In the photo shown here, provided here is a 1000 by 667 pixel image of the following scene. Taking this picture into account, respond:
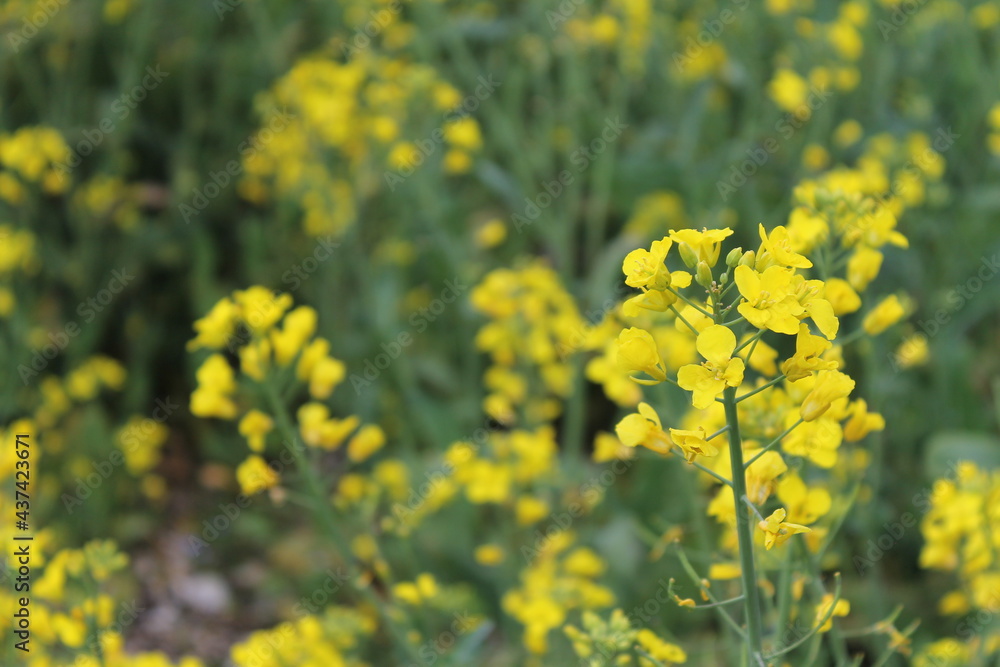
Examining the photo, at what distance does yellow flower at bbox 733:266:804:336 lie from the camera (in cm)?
124

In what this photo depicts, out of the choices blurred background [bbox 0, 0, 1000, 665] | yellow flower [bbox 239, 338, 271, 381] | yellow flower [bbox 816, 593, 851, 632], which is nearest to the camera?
yellow flower [bbox 816, 593, 851, 632]

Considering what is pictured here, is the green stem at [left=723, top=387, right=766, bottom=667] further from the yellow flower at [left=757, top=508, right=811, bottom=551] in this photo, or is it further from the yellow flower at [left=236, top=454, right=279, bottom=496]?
the yellow flower at [left=236, top=454, right=279, bottom=496]

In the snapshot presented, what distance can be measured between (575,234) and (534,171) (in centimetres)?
39

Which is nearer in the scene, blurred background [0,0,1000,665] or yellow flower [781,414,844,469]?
yellow flower [781,414,844,469]

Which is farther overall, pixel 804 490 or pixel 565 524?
pixel 565 524

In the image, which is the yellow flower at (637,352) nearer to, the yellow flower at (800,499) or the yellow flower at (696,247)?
the yellow flower at (696,247)

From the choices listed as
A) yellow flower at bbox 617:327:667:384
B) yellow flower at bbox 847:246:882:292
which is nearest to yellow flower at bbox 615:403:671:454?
yellow flower at bbox 617:327:667:384

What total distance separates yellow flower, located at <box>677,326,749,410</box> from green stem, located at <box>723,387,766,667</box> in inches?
1.7

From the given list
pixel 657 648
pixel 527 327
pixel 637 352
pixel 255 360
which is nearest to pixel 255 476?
pixel 255 360

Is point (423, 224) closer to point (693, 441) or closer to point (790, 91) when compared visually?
point (790, 91)

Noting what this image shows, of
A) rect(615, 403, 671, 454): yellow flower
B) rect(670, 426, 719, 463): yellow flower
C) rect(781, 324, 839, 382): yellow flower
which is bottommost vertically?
rect(615, 403, 671, 454): yellow flower

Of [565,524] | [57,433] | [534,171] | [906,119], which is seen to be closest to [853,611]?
[565,524]

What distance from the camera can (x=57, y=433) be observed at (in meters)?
4.53

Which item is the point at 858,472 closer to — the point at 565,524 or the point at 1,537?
the point at 565,524
